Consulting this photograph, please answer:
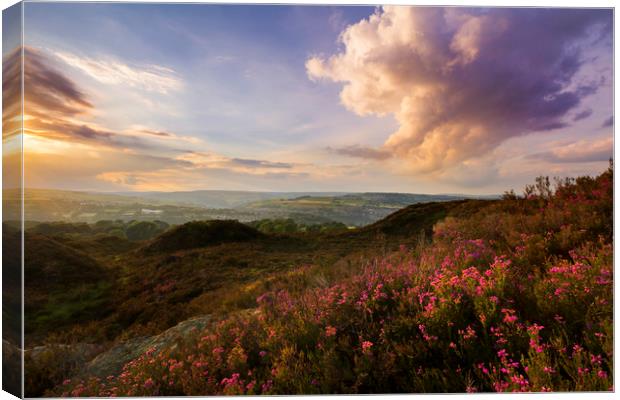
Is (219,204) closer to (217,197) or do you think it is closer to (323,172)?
(217,197)

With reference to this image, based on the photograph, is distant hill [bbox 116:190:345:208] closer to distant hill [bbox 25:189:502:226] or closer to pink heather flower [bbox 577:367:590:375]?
distant hill [bbox 25:189:502:226]

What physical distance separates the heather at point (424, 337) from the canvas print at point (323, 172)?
27mm

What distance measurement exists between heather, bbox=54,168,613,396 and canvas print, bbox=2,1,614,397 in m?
0.03

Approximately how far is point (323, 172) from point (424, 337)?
421 cm

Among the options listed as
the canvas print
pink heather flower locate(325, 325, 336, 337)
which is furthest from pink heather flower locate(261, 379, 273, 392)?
pink heather flower locate(325, 325, 336, 337)

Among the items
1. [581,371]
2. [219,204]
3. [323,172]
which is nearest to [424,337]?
[581,371]

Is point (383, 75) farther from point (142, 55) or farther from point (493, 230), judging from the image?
point (142, 55)

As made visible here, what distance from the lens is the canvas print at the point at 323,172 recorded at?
3.57 meters

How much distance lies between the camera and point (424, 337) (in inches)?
137

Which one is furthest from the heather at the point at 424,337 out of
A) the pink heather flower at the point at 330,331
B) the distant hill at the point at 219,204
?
the distant hill at the point at 219,204

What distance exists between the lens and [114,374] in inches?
182

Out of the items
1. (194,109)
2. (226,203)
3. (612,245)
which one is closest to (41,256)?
(226,203)

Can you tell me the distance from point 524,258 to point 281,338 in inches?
123

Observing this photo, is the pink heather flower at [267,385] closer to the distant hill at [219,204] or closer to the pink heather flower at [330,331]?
the pink heather flower at [330,331]
